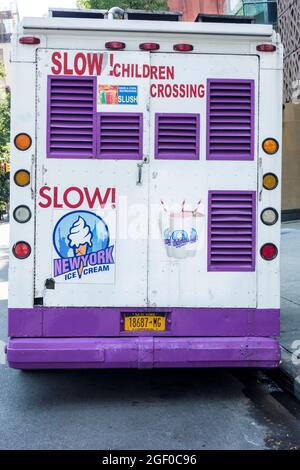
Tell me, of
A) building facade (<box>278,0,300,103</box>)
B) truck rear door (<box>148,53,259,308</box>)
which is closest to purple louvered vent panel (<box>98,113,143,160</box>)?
truck rear door (<box>148,53,259,308</box>)

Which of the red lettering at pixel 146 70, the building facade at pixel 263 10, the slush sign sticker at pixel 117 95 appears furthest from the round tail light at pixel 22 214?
the building facade at pixel 263 10

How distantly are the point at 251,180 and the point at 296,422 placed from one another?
1970 mm

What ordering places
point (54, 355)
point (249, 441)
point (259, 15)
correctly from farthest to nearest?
point (259, 15), point (54, 355), point (249, 441)

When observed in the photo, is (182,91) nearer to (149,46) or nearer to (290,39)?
(149,46)

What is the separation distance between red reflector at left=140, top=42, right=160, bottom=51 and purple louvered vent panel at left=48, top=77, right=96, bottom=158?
48cm

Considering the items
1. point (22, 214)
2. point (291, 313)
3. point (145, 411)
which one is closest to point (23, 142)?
point (22, 214)

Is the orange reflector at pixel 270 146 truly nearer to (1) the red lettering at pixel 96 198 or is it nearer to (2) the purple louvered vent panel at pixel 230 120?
(2) the purple louvered vent panel at pixel 230 120

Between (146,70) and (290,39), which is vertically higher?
(290,39)

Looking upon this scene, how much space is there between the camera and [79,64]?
5.05 m

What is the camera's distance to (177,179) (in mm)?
5082

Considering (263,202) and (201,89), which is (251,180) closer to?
(263,202)

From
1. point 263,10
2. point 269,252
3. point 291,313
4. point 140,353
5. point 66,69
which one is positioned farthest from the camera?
point 263,10

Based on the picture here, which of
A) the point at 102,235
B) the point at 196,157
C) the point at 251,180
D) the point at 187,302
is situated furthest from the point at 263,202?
the point at 102,235

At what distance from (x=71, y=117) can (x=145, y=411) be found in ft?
8.12
